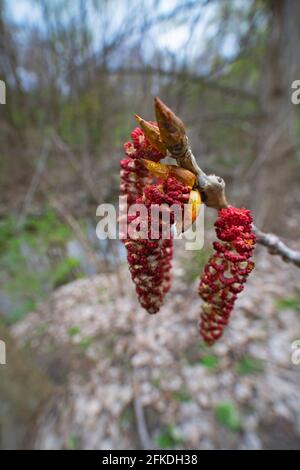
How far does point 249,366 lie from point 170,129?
111 inches

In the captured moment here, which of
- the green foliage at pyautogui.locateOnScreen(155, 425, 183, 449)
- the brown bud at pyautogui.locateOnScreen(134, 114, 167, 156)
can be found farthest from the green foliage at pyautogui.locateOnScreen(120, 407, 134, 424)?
the brown bud at pyautogui.locateOnScreen(134, 114, 167, 156)

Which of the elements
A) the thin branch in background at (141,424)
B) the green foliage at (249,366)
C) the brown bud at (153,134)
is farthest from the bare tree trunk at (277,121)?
the brown bud at (153,134)

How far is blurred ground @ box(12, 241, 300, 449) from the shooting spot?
2.39m

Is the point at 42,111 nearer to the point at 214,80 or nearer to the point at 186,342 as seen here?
the point at 214,80

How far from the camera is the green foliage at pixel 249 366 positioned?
2.70 m

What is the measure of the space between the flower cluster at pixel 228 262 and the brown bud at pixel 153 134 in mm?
171

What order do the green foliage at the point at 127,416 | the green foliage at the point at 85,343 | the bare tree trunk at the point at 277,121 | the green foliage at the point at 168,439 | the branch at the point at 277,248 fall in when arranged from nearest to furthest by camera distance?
1. the branch at the point at 277,248
2. the green foliage at the point at 168,439
3. the green foliage at the point at 127,416
4. the bare tree trunk at the point at 277,121
5. the green foliage at the point at 85,343

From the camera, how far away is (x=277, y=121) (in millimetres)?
3750

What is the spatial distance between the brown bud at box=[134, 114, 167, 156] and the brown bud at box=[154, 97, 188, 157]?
0.02 meters

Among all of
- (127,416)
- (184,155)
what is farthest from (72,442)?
(184,155)

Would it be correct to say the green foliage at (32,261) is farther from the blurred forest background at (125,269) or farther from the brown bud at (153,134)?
the brown bud at (153,134)

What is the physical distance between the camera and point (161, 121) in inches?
17.5

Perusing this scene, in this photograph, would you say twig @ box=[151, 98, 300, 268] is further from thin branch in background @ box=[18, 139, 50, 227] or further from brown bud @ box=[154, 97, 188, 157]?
thin branch in background @ box=[18, 139, 50, 227]
